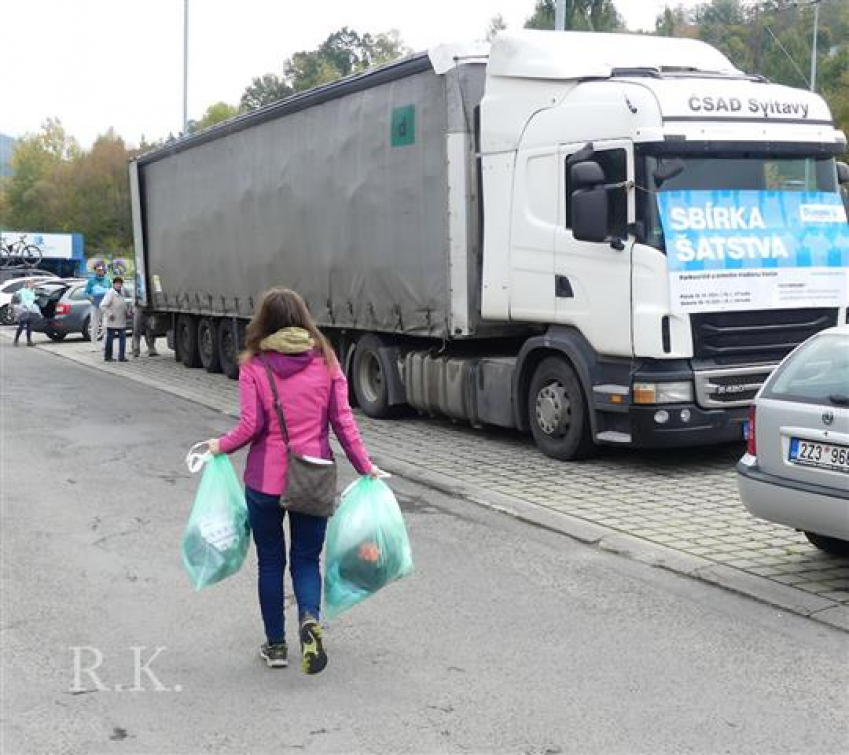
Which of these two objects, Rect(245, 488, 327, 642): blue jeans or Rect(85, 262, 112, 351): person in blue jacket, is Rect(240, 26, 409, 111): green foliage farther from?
Rect(245, 488, 327, 642): blue jeans

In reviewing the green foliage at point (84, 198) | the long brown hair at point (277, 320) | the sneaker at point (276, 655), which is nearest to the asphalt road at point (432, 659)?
the sneaker at point (276, 655)

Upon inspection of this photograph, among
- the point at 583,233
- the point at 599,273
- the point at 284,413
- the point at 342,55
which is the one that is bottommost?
the point at 284,413

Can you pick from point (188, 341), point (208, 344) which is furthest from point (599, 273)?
point (188, 341)

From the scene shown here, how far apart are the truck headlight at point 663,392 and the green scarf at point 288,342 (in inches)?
192

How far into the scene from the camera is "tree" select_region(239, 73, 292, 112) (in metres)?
96.2

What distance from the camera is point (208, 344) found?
2006 cm

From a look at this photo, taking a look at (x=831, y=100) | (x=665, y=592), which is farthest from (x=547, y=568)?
(x=831, y=100)

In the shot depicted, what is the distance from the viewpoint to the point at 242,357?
516 centimetres

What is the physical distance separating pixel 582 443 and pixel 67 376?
40.3ft

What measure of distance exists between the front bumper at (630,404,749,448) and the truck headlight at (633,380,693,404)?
0.04 meters

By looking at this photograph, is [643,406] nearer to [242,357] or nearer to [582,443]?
[582,443]

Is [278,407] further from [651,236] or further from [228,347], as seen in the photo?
[228,347]

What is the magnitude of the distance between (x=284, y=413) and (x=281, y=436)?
10 cm

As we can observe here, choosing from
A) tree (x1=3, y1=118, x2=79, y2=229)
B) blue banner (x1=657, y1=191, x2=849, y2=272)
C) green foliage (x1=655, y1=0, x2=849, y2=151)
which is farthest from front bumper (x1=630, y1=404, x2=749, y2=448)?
tree (x1=3, y1=118, x2=79, y2=229)
